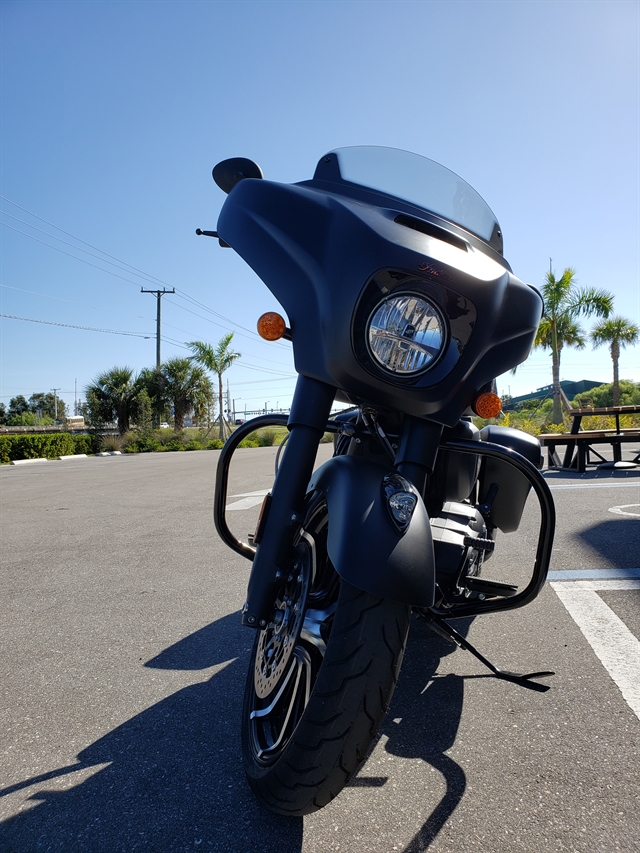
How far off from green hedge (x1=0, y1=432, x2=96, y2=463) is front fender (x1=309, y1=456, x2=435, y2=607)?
26.8m

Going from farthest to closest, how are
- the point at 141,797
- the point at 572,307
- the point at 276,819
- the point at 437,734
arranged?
the point at 572,307 → the point at 437,734 → the point at 141,797 → the point at 276,819

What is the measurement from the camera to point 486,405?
1852 mm

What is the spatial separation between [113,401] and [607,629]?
128 feet

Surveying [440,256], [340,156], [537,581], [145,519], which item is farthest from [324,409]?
[145,519]

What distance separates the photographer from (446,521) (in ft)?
6.56

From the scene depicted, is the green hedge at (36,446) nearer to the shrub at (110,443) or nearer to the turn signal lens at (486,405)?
the shrub at (110,443)

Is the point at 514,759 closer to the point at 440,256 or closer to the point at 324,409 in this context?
the point at 324,409

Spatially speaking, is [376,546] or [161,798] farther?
[161,798]

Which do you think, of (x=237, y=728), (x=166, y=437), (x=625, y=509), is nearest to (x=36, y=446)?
(x=166, y=437)

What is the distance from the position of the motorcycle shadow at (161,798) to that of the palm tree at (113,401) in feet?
125

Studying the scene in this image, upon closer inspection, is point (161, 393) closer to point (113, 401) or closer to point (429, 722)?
point (113, 401)

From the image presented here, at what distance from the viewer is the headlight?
1.65m

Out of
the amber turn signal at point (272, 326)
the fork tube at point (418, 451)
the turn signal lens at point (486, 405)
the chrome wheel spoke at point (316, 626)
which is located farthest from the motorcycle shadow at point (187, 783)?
the amber turn signal at point (272, 326)

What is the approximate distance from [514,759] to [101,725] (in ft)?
4.40
